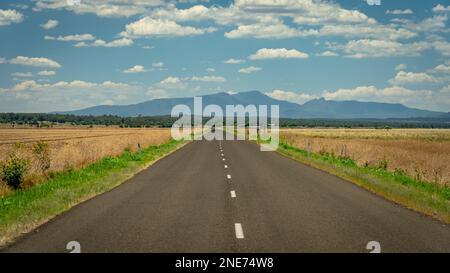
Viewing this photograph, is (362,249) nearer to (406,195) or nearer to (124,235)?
(124,235)

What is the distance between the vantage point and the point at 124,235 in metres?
9.83

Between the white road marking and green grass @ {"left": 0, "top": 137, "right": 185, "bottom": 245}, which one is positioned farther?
green grass @ {"left": 0, "top": 137, "right": 185, "bottom": 245}

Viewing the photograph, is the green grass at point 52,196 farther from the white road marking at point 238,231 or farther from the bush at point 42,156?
the white road marking at point 238,231

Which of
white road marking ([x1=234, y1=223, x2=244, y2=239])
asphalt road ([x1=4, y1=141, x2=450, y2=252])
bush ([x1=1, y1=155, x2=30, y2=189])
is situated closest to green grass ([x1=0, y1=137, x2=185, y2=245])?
asphalt road ([x1=4, y1=141, x2=450, y2=252])

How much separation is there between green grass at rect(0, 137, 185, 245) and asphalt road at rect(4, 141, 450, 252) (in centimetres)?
42

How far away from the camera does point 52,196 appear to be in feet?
49.1

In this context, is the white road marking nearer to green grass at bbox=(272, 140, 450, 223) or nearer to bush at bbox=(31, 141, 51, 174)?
green grass at bbox=(272, 140, 450, 223)

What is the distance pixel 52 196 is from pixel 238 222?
6.29 meters

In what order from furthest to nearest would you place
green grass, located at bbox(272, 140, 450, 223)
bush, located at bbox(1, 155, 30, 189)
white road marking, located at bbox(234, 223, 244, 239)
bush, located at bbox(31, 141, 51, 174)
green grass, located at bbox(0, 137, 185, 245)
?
bush, located at bbox(31, 141, 51, 174) → bush, located at bbox(1, 155, 30, 189) → green grass, located at bbox(272, 140, 450, 223) → green grass, located at bbox(0, 137, 185, 245) → white road marking, located at bbox(234, 223, 244, 239)

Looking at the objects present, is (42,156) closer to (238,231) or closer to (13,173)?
(13,173)

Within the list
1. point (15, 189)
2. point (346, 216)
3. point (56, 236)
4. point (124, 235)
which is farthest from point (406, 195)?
point (15, 189)

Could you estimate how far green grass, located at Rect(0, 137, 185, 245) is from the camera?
1109 cm
